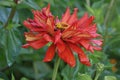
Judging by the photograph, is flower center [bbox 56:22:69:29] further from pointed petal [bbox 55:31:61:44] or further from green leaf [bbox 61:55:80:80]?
green leaf [bbox 61:55:80:80]

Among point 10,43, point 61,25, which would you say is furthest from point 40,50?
point 61,25

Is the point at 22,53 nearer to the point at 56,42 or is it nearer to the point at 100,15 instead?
the point at 100,15

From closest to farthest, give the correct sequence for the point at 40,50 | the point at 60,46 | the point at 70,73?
the point at 60,46 < the point at 70,73 < the point at 40,50

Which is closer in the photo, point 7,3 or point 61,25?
point 61,25

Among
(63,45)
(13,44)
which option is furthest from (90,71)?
(63,45)

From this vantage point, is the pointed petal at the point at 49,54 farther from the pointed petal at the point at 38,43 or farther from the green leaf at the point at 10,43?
the green leaf at the point at 10,43

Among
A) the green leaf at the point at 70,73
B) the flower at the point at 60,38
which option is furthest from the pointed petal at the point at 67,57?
the green leaf at the point at 70,73

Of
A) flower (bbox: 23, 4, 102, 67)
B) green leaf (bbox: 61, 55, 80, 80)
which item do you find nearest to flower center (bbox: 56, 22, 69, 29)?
flower (bbox: 23, 4, 102, 67)

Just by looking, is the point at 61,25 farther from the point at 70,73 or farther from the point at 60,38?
the point at 70,73
